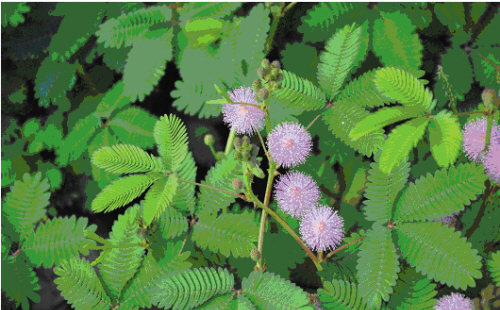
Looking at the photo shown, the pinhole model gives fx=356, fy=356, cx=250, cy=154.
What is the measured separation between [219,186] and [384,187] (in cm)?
39

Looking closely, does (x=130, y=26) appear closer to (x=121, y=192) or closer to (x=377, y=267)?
(x=121, y=192)

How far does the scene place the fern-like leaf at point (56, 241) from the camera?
955mm

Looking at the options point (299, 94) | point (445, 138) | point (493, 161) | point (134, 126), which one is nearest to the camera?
point (445, 138)

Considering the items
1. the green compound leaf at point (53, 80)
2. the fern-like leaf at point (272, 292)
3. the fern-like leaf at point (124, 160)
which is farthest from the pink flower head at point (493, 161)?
the green compound leaf at point (53, 80)

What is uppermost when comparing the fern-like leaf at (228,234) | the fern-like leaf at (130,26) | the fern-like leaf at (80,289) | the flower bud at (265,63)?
the fern-like leaf at (130,26)

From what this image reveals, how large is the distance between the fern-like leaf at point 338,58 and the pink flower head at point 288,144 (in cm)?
18

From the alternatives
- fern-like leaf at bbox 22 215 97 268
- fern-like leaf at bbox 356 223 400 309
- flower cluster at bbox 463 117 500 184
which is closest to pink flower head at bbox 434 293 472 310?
fern-like leaf at bbox 356 223 400 309

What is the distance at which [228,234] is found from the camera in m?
0.86

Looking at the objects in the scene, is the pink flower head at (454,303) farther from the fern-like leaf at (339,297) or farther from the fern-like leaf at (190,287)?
the fern-like leaf at (190,287)

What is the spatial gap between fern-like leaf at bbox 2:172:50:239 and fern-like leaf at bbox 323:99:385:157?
838 millimetres

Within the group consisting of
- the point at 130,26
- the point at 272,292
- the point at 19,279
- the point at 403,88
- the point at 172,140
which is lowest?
the point at 19,279

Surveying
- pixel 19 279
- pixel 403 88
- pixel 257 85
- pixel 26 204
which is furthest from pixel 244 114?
pixel 19 279

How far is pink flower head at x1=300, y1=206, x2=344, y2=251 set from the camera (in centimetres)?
79

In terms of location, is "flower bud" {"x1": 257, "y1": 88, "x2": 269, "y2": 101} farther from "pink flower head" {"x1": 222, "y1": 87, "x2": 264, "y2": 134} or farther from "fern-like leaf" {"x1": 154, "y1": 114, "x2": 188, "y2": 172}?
"fern-like leaf" {"x1": 154, "y1": 114, "x2": 188, "y2": 172}
